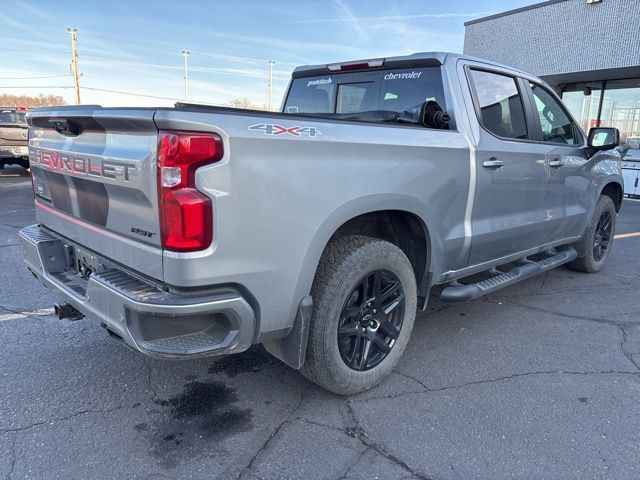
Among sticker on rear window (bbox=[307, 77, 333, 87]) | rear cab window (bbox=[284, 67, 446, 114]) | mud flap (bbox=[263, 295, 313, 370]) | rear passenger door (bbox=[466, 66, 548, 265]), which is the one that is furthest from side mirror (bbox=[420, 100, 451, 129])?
mud flap (bbox=[263, 295, 313, 370])

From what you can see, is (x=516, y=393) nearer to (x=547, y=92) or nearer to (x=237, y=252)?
(x=237, y=252)

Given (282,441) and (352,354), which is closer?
(282,441)

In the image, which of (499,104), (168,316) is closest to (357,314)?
(168,316)

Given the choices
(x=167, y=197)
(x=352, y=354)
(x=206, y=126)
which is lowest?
(x=352, y=354)

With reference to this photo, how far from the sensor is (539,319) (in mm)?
4379

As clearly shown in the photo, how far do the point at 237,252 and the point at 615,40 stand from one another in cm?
1788

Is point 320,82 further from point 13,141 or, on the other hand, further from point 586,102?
point 586,102

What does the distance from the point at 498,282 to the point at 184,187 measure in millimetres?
2669

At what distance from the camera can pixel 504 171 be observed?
3688 millimetres

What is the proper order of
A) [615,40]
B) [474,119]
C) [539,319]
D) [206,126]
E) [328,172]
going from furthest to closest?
[615,40]
[539,319]
[474,119]
[328,172]
[206,126]

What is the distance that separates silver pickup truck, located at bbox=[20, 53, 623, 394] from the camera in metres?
2.12

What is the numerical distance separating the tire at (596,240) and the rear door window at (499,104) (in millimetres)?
1982

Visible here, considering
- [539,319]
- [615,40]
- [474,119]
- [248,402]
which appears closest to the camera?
[248,402]

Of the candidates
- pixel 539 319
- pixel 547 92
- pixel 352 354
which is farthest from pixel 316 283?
pixel 547 92
